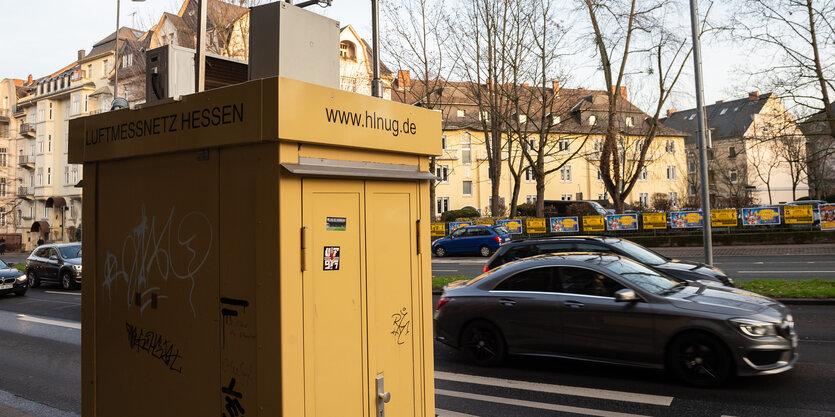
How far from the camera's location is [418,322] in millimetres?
2824

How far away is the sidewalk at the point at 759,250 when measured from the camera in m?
A: 23.3

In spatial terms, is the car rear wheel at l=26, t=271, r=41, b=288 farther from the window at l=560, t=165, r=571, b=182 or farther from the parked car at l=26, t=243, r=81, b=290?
the window at l=560, t=165, r=571, b=182

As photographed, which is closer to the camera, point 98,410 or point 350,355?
point 350,355

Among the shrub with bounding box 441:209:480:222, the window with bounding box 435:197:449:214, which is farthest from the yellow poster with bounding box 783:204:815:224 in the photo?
the window with bounding box 435:197:449:214

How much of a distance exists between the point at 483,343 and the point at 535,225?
82.3 feet

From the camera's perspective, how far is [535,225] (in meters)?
32.4

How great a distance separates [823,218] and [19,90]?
8799cm

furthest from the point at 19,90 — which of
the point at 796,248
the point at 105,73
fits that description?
the point at 796,248

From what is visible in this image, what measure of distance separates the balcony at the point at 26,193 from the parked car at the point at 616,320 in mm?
70548

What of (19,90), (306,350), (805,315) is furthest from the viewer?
(19,90)

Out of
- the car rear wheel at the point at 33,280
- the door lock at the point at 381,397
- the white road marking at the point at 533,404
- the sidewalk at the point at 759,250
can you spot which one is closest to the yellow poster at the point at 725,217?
the sidewalk at the point at 759,250

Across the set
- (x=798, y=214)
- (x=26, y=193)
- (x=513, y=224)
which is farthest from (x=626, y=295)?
(x=26, y=193)

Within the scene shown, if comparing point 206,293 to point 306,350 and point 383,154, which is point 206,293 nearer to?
point 306,350

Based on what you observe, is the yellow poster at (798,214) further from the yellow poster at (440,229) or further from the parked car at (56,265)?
the parked car at (56,265)
